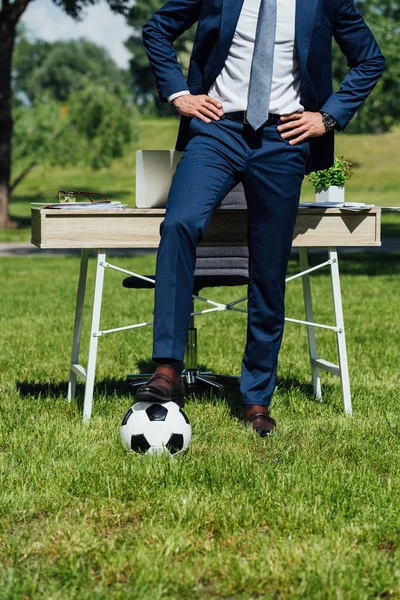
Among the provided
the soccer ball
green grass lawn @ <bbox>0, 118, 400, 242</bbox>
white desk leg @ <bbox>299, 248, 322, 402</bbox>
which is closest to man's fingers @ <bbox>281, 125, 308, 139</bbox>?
white desk leg @ <bbox>299, 248, 322, 402</bbox>

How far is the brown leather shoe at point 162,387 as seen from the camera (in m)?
3.60

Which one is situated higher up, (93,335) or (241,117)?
(241,117)

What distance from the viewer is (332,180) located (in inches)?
197

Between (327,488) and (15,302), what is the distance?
6.83 metres

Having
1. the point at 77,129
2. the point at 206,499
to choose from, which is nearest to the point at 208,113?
the point at 206,499

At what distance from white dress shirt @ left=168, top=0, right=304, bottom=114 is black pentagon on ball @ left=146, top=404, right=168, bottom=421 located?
129 cm

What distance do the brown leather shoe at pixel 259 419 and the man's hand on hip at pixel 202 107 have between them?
4.19ft

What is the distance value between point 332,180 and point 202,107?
4.17 ft

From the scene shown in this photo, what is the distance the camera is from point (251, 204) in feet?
13.3

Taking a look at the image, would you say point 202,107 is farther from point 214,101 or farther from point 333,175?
point 333,175

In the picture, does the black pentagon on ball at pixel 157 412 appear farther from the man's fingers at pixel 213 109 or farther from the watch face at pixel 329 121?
the watch face at pixel 329 121

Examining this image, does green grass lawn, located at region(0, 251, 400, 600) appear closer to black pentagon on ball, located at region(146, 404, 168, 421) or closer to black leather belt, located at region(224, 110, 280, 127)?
black pentagon on ball, located at region(146, 404, 168, 421)

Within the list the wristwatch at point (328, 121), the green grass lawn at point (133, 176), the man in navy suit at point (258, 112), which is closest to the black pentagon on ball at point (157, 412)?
the man in navy suit at point (258, 112)

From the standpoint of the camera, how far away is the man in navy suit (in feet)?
12.8
